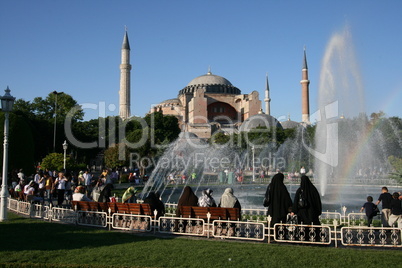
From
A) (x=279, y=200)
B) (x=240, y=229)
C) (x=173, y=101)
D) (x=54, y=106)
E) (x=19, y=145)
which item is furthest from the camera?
(x=173, y=101)

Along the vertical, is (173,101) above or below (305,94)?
above

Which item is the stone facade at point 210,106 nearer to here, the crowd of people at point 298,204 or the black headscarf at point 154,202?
the black headscarf at point 154,202

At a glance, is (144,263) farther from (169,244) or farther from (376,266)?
(376,266)

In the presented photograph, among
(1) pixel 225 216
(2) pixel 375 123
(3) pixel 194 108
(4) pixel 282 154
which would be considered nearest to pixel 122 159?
(4) pixel 282 154

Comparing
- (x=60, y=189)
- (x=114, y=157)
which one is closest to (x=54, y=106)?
(x=114, y=157)

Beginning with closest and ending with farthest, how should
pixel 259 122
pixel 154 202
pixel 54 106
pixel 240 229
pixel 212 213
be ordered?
pixel 240 229, pixel 212 213, pixel 154 202, pixel 54 106, pixel 259 122

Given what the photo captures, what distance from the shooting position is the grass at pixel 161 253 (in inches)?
217

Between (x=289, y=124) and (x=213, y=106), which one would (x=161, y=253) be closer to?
(x=289, y=124)

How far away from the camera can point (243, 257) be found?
584 cm

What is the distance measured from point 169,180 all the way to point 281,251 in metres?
20.4

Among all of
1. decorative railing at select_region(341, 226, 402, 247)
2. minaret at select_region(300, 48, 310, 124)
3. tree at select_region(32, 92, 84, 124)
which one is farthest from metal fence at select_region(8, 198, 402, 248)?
minaret at select_region(300, 48, 310, 124)

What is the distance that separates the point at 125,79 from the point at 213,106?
64.9 feet

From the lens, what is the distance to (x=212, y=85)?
72688 mm

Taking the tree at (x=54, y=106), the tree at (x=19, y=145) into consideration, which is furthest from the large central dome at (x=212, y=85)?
the tree at (x=19, y=145)
